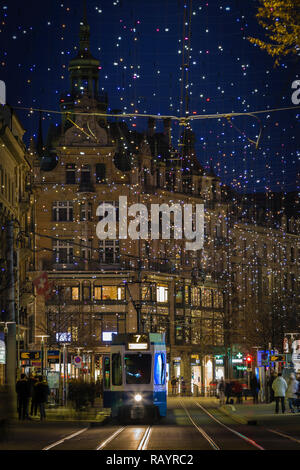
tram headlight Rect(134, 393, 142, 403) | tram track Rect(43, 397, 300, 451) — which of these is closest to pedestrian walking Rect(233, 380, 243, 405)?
tram headlight Rect(134, 393, 142, 403)

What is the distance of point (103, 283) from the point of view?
86.8 meters

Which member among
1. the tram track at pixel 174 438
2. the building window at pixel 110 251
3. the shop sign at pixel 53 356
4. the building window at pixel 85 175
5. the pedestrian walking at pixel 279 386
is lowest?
the tram track at pixel 174 438

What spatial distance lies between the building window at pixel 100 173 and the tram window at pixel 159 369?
46.1 meters

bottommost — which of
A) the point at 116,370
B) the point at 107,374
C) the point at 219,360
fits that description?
the point at 107,374

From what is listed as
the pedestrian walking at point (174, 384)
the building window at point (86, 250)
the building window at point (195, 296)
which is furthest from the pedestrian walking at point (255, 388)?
the building window at point (195, 296)

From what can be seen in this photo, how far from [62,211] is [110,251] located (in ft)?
16.8

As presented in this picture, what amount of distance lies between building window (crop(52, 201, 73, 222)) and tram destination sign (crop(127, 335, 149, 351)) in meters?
47.1

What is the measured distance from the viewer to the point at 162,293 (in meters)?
91.1

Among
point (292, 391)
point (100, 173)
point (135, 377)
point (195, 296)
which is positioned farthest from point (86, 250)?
point (292, 391)

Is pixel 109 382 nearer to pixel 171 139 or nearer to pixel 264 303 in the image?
pixel 264 303

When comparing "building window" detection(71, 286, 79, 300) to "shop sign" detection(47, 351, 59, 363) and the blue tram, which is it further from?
the blue tram

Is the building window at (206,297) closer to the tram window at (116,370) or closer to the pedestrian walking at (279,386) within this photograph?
the tram window at (116,370)

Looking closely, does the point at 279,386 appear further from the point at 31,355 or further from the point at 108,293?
the point at 108,293

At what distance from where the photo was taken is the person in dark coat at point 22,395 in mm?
37319
